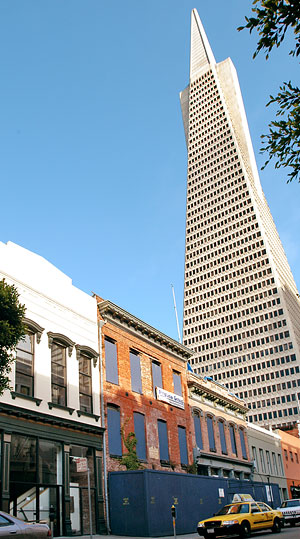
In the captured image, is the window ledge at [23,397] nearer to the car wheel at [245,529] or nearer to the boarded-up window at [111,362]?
the boarded-up window at [111,362]

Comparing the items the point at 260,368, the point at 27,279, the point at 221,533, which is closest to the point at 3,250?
the point at 27,279

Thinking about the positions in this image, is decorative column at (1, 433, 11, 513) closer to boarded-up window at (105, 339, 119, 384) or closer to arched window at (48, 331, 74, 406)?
arched window at (48, 331, 74, 406)

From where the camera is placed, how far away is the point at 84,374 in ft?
86.6

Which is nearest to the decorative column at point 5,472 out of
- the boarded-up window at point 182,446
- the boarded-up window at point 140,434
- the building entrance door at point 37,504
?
the building entrance door at point 37,504

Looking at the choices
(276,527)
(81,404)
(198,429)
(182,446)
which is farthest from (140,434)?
(198,429)

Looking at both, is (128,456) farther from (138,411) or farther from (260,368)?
(260,368)

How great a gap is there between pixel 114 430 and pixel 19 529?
16439mm

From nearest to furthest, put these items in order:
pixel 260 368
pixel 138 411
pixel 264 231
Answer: pixel 138 411 < pixel 260 368 < pixel 264 231

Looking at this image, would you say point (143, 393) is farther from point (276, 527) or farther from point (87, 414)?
point (276, 527)

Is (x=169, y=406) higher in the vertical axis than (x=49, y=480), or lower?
higher

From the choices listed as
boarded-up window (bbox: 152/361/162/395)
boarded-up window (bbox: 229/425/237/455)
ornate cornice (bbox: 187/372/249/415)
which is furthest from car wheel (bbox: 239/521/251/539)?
boarded-up window (bbox: 229/425/237/455)

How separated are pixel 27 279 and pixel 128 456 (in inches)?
417

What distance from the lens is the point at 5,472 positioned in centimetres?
1981

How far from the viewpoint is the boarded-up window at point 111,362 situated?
2814cm
